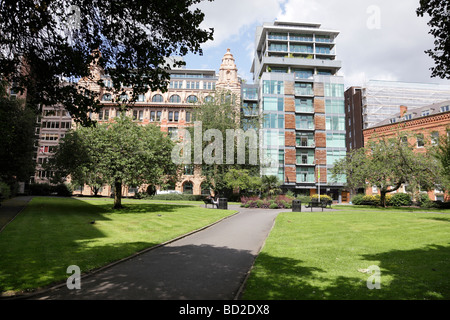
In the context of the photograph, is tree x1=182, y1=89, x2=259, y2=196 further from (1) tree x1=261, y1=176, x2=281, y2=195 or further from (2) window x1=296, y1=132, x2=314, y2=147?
(2) window x1=296, y1=132, x2=314, y2=147

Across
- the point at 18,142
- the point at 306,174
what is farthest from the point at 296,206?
the point at 306,174

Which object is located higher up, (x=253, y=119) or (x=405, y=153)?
(x=253, y=119)

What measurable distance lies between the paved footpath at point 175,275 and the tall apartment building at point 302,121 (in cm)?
4410

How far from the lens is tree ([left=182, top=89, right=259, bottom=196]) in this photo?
140 ft

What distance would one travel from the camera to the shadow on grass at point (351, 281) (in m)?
5.41

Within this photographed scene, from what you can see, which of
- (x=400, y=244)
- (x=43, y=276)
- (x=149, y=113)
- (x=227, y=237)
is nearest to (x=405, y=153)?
(x=400, y=244)

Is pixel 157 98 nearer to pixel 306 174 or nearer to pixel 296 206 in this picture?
pixel 306 174

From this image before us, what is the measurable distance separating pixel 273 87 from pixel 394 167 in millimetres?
31245

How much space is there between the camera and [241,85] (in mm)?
62438

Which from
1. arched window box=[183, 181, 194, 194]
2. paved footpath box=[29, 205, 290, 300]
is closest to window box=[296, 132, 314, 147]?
arched window box=[183, 181, 194, 194]

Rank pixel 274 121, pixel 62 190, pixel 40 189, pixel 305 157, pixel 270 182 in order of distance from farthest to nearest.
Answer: pixel 305 157
pixel 274 121
pixel 40 189
pixel 62 190
pixel 270 182

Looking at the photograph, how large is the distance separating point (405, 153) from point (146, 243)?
3201 centimetres

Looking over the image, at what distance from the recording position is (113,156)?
21.5m
